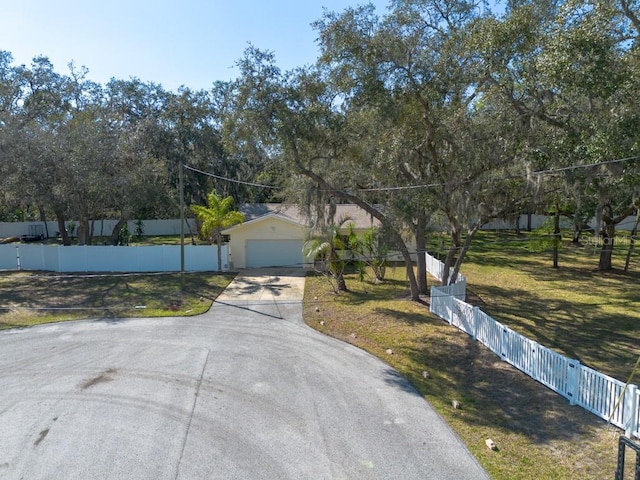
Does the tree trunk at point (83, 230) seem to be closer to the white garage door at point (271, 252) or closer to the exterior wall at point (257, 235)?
the exterior wall at point (257, 235)

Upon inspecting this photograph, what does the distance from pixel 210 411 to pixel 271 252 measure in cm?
1601

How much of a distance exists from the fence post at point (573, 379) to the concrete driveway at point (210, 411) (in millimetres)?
2703

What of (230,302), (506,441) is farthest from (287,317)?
(506,441)

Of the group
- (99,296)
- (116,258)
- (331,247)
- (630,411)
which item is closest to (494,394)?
(630,411)

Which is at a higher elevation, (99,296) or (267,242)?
(267,242)

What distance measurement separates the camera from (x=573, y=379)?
8.62 metres

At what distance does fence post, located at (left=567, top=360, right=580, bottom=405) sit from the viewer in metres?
8.52

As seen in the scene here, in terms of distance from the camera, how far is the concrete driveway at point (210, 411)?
6.80 meters

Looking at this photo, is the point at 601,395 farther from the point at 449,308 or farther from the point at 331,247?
the point at 331,247

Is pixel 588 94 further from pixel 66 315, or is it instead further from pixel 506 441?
pixel 66 315

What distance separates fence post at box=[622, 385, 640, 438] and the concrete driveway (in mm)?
2734

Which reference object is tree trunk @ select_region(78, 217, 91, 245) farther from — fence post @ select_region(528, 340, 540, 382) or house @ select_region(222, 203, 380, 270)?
fence post @ select_region(528, 340, 540, 382)

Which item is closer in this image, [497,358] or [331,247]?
[497,358]

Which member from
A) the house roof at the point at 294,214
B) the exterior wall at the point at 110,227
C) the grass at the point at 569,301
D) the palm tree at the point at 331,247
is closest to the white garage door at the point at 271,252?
the house roof at the point at 294,214
